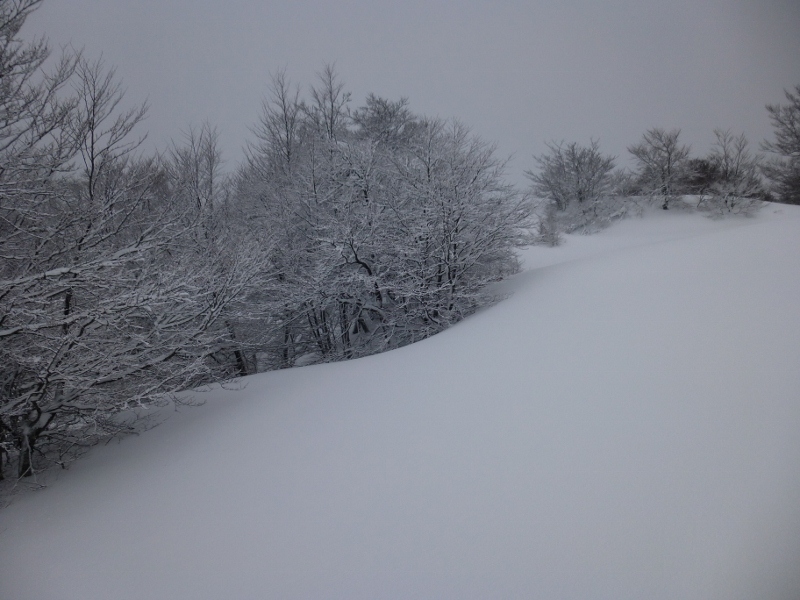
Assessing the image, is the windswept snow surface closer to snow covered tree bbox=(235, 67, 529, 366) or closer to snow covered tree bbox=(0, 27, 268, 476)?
snow covered tree bbox=(0, 27, 268, 476)

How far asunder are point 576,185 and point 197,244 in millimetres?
19857

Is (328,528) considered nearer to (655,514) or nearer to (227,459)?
(227,459)

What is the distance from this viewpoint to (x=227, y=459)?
3.35 meters

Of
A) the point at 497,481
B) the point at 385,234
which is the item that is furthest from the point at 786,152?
the point at 497,481

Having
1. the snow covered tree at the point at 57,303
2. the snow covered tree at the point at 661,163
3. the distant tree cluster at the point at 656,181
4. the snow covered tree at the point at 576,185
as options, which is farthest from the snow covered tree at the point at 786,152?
the snow covered tree at the point at 57,303

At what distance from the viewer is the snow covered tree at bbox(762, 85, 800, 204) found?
1066 cm

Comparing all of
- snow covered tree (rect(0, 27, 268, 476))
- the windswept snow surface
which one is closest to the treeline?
snow covered tree (rect(0, 27, 268, 476))

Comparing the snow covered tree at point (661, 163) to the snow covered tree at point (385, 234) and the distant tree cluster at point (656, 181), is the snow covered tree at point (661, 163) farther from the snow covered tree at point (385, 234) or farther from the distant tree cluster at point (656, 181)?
the snow covered tree at point (385, 234)

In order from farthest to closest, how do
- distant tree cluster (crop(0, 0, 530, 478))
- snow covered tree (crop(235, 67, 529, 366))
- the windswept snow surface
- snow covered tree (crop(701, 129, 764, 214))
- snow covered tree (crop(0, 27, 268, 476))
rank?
snow covered tree (crop(701, 129, 764, 214)) < snow covered tree (crop(235, 67, 529, 366)) < distant tree cluster (crop(0, 0, 530, 478)) < snow covered tree (crop(0, 27, 268, 476)) < the windswept snow surface

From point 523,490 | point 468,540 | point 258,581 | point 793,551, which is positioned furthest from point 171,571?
point 793,551

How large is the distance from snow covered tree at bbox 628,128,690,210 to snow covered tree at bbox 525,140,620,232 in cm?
146

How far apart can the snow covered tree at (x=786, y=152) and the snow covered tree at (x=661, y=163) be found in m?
3.21

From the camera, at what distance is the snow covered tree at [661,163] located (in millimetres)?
17906

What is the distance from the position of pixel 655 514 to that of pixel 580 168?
73.5 feet
